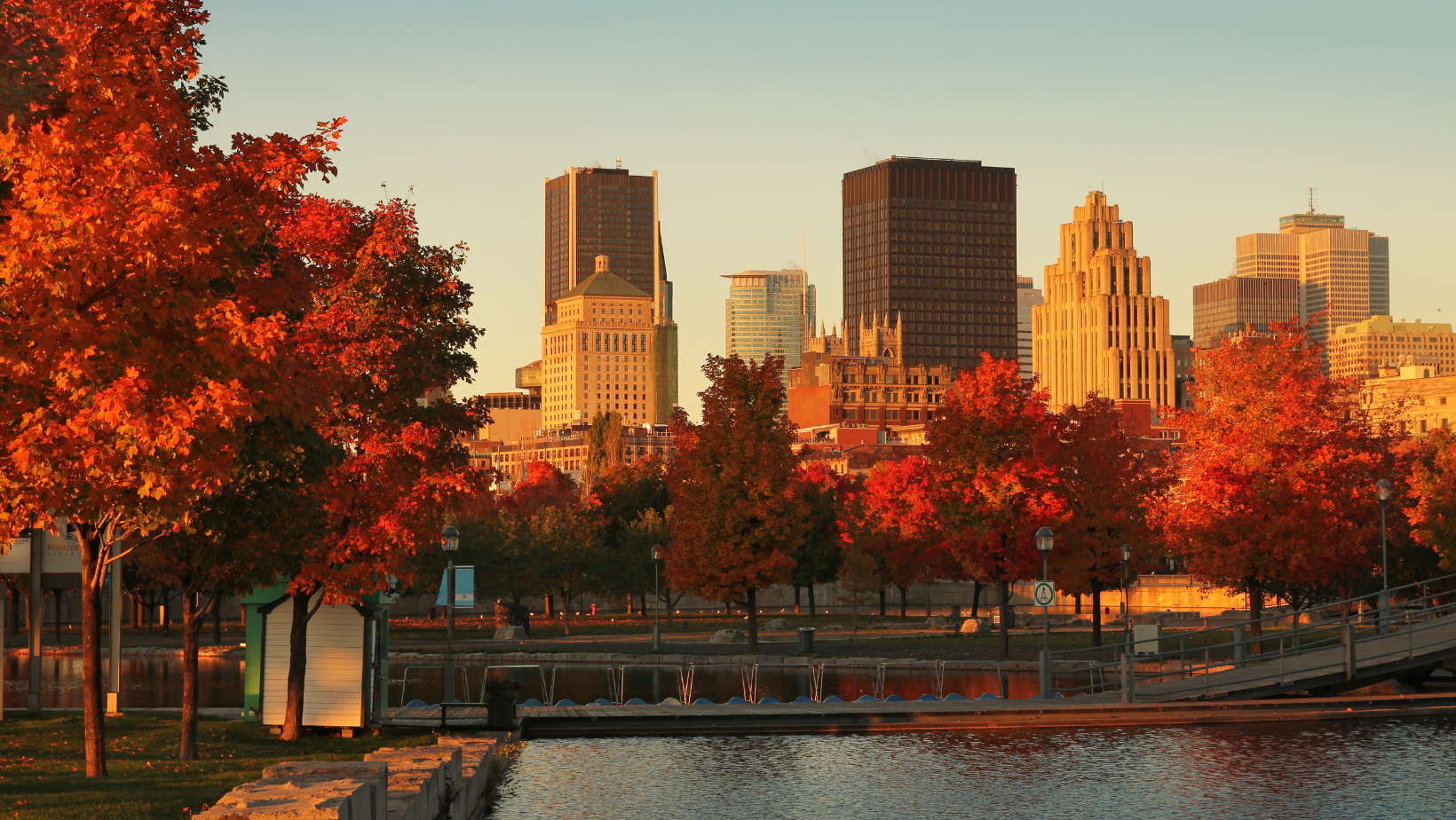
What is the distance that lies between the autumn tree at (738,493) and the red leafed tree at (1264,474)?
43.7 ft

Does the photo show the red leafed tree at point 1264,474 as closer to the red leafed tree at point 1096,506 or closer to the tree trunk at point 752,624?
the red leafed tree at point 1096,506

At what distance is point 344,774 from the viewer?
13.5 meters

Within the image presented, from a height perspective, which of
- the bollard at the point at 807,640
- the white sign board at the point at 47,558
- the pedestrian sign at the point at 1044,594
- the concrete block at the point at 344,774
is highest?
the white sign board at the point at 47,558

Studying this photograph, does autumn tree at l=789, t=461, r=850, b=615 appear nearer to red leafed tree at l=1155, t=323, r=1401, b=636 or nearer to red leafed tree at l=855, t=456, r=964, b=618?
red leafed tree at l=855, t=456, r=964, b=618

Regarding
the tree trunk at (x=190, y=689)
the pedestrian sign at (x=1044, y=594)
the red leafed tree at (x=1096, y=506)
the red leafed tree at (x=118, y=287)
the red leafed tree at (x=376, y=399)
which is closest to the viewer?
the red leafed tree at (x=118, y=287)

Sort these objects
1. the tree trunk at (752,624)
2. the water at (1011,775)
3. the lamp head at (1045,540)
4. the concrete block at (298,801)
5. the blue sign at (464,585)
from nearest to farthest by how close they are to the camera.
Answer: the concrete block at (298,801)
the water at (1011,775)
the lamp head at (1045,540)
the tree trunk at (752,624)
the blue sign at (464,585)

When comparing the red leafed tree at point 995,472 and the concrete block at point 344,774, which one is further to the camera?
the red leafed tree at point 995,472

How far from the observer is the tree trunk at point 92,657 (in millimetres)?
18875

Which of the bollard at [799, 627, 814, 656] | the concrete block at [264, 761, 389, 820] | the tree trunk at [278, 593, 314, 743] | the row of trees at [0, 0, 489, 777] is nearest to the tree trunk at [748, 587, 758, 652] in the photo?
the bollard at [799, 627, 814, 656]

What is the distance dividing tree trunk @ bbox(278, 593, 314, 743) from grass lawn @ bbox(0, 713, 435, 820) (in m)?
0.33

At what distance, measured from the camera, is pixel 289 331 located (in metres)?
20.3

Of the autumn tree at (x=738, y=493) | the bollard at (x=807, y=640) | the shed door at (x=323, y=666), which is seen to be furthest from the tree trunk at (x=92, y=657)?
the bollard at (x=807, y=640)

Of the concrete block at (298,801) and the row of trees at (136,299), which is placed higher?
the row of trees at (136,299)

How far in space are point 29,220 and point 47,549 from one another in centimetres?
1986
